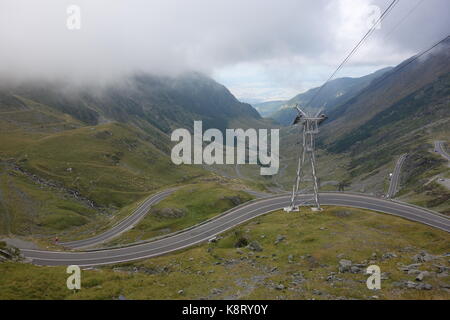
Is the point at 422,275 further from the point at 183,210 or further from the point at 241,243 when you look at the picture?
the point at 183,210

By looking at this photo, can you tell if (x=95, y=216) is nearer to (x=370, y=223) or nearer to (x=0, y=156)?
(x=0, y=156)

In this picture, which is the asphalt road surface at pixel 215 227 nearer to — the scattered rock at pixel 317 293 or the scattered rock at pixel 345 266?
the scattered rock at pixel 345 266

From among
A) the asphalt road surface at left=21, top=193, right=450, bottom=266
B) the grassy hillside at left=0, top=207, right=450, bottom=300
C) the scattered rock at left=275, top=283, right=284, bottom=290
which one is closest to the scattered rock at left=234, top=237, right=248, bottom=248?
the grassy hillside at left=0, top=207, right=450, bottom=300

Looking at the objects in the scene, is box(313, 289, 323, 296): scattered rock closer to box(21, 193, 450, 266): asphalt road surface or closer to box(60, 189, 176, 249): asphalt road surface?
box(21, 193, 450, 266): asphalt road surface

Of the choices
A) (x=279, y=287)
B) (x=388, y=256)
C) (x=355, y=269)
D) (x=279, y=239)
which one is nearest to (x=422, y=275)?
(x=355, y=269)

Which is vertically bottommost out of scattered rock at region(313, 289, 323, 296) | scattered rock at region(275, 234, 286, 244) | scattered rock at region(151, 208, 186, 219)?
scattered rock at region(313, 289, 323, 296)
